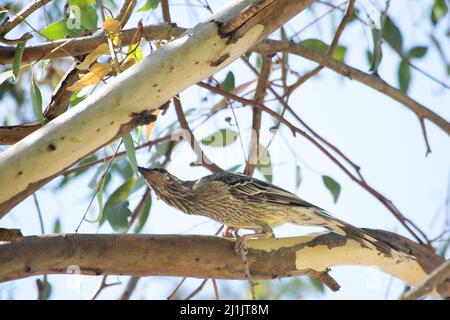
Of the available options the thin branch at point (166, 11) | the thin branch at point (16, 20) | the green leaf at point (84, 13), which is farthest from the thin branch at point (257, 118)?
the thin branch at point (16, 20)

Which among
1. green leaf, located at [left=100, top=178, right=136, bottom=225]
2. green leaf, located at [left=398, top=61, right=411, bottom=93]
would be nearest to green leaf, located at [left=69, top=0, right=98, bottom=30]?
green leaf, located at [left=100, top=178, right=136, bottom=225]

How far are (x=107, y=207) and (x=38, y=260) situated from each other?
1.19 m

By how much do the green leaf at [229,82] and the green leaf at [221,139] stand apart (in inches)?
12.6

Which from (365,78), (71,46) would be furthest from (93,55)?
(365,78)

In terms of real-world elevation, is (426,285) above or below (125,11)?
below

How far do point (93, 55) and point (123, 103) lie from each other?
59 cm

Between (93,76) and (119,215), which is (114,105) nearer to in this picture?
(93,76)

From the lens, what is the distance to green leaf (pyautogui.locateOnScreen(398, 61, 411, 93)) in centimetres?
450

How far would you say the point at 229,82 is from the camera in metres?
3.82

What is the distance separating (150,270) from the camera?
275 centimetres

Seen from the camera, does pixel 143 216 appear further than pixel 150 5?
Yes

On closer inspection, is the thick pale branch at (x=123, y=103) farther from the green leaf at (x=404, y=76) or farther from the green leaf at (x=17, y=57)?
the green leaf at (x=404, y=76)

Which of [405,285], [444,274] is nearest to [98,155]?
[405,285]
